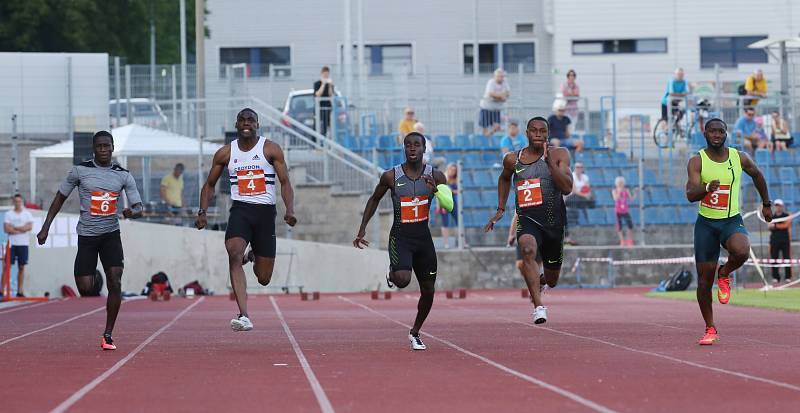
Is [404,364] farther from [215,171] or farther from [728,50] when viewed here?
[728,50]

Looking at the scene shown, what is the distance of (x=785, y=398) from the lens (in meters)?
9.99

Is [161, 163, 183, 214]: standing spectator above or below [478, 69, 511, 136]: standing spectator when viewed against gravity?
below

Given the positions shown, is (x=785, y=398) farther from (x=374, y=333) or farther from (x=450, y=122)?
(x=450, y=122)

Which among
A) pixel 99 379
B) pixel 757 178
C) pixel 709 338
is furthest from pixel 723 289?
pixel 99 379

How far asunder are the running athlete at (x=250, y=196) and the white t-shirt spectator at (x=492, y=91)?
2426 cm

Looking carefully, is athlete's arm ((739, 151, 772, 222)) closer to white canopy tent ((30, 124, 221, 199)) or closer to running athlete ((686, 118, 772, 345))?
running athlete ((686, 118, 772, 345))

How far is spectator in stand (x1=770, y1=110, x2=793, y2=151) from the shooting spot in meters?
39.1

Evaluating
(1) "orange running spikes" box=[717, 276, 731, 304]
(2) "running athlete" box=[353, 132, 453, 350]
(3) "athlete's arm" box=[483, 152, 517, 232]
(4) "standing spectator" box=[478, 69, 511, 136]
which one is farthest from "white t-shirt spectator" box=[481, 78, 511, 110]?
(2) "running athlete" box=[353, 132, 453, 350]

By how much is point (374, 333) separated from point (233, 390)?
6895 millimetres

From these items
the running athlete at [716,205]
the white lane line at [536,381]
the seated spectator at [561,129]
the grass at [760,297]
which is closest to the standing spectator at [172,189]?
the seated spectator at [561,129]

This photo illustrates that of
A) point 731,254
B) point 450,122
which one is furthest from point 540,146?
point 450,122

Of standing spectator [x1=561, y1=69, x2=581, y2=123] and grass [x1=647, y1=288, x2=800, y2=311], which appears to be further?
standing spectator [x1=561, y1=69, x2=581, y2=123]

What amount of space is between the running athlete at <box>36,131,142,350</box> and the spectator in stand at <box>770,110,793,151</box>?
2631 cm

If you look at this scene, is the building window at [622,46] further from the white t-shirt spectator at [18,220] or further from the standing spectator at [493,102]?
the white t-shirt spectator at [18,220]
